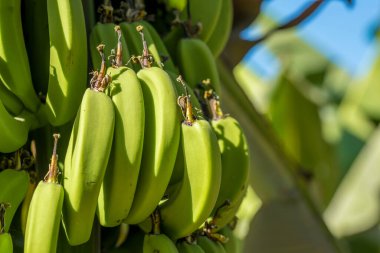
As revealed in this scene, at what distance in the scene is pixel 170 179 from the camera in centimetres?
105

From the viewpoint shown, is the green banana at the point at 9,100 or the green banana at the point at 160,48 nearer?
the green banana at the point at 9,100

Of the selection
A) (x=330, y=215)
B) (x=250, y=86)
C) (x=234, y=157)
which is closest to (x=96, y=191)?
(x=234, y=157)

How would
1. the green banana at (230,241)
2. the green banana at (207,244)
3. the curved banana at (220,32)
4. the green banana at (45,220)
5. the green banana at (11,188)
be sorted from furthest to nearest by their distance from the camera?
the curved banana at (220,32), the green banana at (230,241), the green banana at (207,244), the green banana at (11,188), the green banana at (45,220)

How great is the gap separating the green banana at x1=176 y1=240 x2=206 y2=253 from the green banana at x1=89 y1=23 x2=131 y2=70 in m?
0.27

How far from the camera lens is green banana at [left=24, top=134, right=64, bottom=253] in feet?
2.85

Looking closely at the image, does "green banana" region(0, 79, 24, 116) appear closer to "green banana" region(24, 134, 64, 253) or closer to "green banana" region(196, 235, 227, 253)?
"green banana" region(24, 134, 64, 253)

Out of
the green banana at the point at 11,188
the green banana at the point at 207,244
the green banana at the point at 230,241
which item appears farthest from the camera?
the green banana at the point at 230,241

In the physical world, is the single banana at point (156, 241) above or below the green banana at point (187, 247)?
above

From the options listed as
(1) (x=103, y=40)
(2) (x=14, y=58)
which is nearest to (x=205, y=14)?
(1) (x=103, y=40)

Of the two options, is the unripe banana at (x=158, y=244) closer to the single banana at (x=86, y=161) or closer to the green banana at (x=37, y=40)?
the single banana at (x=86, y=161)

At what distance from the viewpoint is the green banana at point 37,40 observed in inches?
42.1

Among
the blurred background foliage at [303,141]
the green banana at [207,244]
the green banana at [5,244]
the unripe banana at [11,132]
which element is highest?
the unripe banana at [11,132]

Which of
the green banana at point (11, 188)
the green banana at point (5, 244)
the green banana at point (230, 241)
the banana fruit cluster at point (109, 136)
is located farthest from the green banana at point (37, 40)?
the green banana at point (230, 241)

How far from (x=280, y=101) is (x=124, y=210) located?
1723 mm
